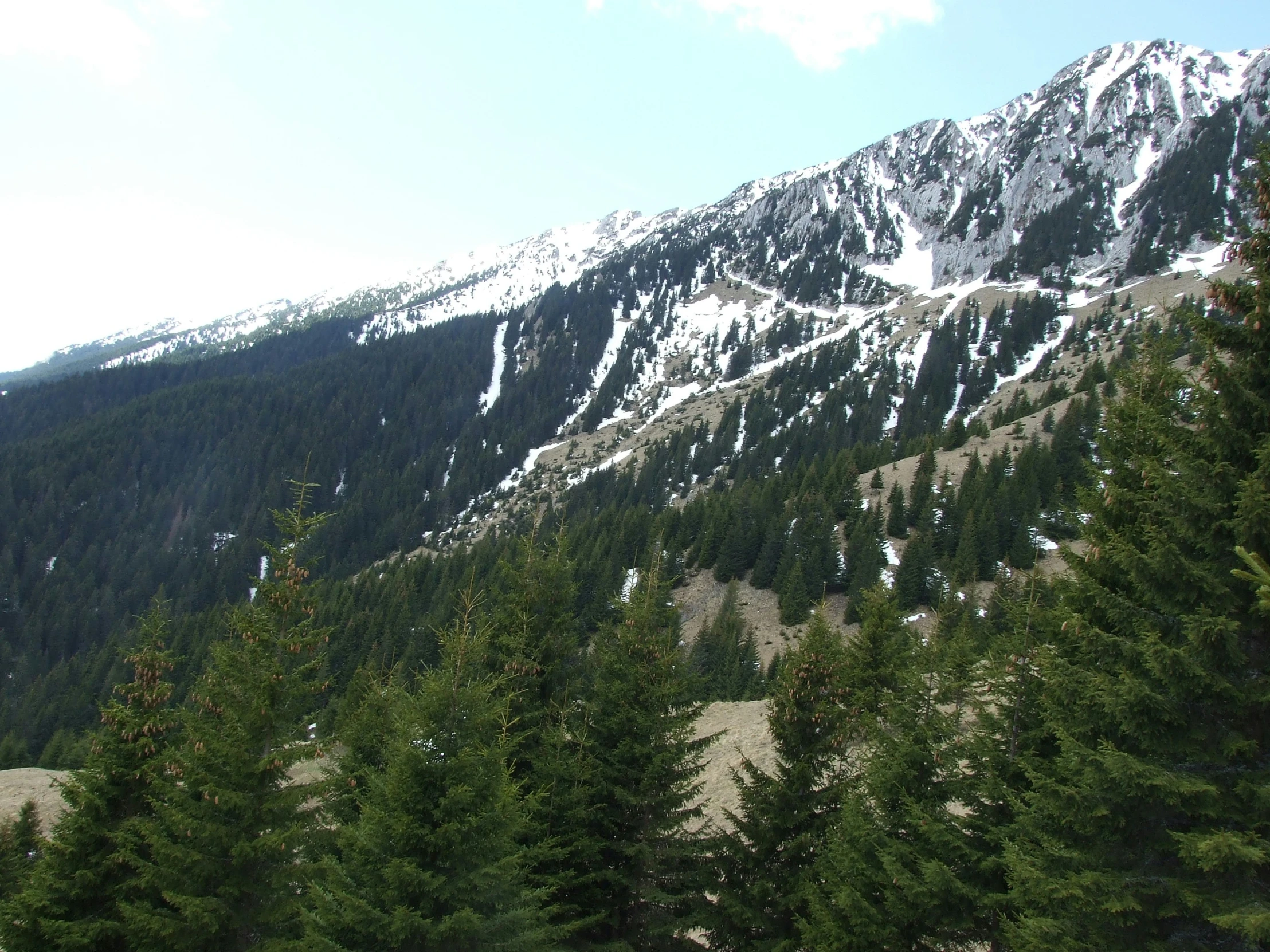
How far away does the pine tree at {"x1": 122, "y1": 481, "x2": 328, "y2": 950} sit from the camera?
9.92 meters

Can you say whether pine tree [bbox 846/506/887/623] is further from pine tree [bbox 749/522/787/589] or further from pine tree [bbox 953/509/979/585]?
pine tree [bbox 749/522/787/589]

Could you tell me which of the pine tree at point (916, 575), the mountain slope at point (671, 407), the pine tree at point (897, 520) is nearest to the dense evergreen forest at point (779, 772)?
the pine tree at point (916, 575)

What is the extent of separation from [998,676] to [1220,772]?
11.5 ft

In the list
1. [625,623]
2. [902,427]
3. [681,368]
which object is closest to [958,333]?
[902,427]

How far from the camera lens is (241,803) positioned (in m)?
10.2

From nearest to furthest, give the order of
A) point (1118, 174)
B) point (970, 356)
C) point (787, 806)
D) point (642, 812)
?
point (787, 806), point (642, 812), point (970, 356), point (1118, 174)

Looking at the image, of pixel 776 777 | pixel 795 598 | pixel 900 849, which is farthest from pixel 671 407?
pixel 900 849

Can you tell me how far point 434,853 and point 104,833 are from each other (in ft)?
21.1

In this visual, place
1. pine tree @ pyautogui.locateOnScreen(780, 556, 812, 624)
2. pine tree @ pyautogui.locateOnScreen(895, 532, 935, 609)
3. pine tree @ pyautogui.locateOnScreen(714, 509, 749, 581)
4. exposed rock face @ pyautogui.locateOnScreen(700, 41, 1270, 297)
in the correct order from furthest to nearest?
exposed rock face @ pyautogui.locateOnScreen(700, 41, 1270, 297) → pine tree @ pyautogui.locateOnScreen(714, 509, 749, 581) → pine tree @ pyautogui.locateOnScreen(780, 556, 812, 624) → pine tree @ pyautogui.locateOnScreen(895, 532, 935, 609)

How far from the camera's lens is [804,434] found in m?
118

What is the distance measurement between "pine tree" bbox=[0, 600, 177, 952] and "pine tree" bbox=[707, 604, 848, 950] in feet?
34.0

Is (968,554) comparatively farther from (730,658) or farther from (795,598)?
(730,658)

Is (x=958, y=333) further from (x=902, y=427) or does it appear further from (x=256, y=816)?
(x=256, y=816)

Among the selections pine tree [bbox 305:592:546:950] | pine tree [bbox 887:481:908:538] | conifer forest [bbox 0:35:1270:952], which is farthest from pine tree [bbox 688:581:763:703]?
pine tree [bbox 305:592:546:950]
